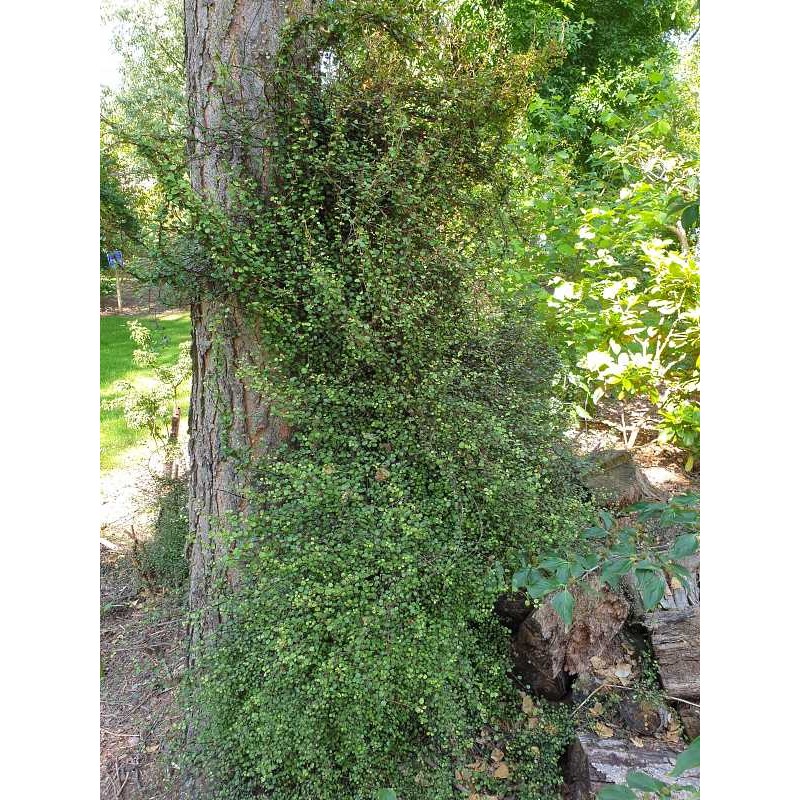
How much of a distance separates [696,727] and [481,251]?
4.45 ft

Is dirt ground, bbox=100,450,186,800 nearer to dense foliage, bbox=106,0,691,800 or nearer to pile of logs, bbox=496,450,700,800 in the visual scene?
dense foliage, bbox=106,0,691,800

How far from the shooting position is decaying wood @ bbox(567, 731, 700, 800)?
1.39 metres

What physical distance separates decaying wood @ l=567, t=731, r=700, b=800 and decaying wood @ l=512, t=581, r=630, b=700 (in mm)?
158

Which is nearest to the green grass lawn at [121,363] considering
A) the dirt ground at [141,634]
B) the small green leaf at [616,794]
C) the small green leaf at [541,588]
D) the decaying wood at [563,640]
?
the dirt ground at [141,634]

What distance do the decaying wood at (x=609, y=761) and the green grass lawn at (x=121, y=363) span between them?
1.52m

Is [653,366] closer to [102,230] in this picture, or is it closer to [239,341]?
[239,341]

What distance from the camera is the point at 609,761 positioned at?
1.43 m

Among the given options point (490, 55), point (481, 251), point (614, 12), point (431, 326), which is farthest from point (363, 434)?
point (614, 12)

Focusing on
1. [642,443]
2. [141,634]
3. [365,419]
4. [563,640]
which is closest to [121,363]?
[141,634]

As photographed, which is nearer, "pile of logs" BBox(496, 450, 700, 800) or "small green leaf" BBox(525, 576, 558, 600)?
"small green leaf" BBox(525, 576, 558, 600)

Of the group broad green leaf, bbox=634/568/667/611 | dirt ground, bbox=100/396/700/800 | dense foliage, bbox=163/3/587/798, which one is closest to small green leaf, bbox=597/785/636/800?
broad green leaf, bbox=634/568/667/611

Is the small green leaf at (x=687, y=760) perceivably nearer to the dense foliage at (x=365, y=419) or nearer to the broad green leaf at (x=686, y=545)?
the broad green leaf at (x=686, y=545)
